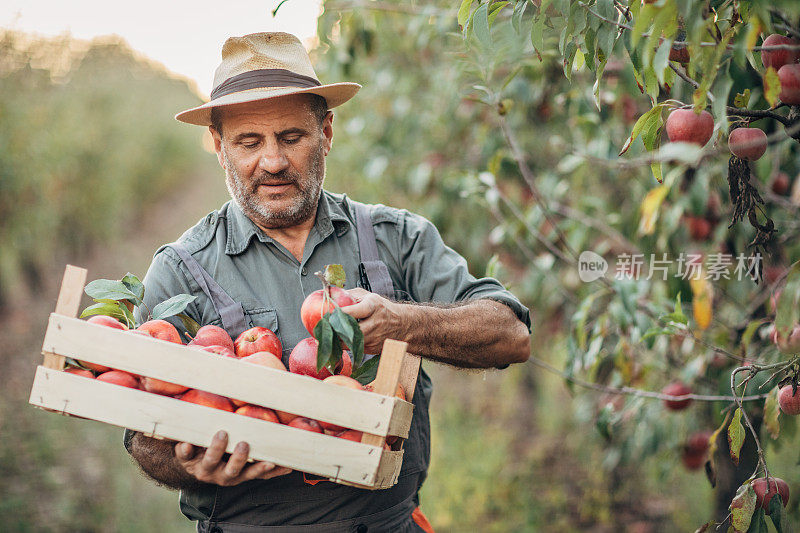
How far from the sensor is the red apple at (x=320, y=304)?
1.59m

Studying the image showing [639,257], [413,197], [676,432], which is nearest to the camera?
[676,432]

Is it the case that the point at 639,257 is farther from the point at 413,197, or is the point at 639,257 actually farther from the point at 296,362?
the point at 296,362

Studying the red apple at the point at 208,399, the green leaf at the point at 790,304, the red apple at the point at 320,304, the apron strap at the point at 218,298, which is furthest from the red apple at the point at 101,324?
the green leaf at the point at 790,304

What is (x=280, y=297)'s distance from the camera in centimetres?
201

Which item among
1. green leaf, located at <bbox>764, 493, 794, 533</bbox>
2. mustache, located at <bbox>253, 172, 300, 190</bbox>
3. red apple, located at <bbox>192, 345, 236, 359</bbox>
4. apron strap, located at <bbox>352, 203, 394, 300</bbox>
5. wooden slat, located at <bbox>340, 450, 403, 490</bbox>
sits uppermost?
mustache, located at <bbox>253, 172, 300, 190</bbox>

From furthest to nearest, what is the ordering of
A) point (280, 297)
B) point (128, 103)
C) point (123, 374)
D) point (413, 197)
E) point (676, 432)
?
1. point (128, 103)
2. point (413, 197)
3. point (676, 432)
4. point (280, 297)
5. point (123, 374)

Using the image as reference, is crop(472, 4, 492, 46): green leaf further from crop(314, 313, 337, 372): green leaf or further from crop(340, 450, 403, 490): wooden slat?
crop(340, 450, 403, 490): wooden slat

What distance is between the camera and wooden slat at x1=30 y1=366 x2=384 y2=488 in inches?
58.4

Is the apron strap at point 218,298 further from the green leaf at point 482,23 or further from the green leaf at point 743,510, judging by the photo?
the green leaf at point 743,510

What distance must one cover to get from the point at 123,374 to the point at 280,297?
542 mm

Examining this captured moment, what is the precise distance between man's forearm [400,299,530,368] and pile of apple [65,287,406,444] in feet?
0.54

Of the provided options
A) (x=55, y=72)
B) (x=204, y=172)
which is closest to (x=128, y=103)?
(x=55, y=72)

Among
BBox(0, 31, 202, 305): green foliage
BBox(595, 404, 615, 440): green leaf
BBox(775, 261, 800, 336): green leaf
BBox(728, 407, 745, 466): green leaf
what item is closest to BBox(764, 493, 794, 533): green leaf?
BBox(728, 407, 745, 466): green leaf

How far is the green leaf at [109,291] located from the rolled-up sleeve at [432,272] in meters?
0.76
